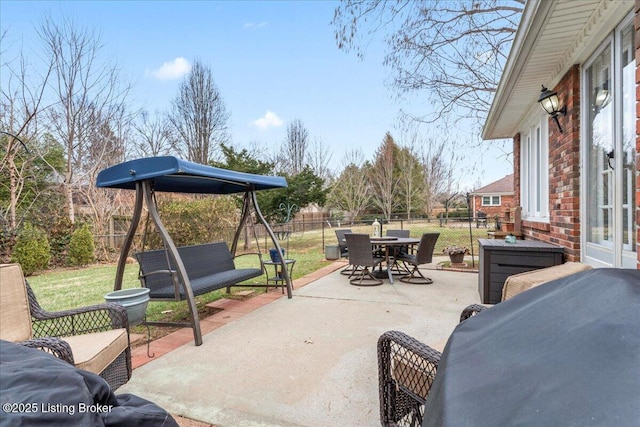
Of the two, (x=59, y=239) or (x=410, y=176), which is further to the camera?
(x=410, y=176)

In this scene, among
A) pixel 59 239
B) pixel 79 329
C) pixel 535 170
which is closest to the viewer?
pixel 79 329

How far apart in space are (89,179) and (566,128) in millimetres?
12454

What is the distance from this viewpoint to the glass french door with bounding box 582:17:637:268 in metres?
2.54

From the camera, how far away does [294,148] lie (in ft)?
78.5

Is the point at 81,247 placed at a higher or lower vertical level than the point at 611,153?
lower

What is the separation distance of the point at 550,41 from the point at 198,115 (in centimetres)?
1396

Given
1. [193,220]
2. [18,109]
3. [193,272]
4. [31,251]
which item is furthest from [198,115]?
[193,272]

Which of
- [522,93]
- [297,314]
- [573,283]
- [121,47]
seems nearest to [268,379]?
[297,314]

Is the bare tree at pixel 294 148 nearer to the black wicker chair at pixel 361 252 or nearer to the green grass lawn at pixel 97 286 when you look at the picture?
the green grass lawn at pixel 97 286

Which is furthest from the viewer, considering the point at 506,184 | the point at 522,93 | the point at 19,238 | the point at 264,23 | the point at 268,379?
the point at 506,184

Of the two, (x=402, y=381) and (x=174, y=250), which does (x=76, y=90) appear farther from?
(x=402, y=381)

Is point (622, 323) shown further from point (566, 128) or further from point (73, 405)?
point (566, 128)

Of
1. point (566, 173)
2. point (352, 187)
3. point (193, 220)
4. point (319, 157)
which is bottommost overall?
point (193, 220)

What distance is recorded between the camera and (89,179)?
10742 millimetres
